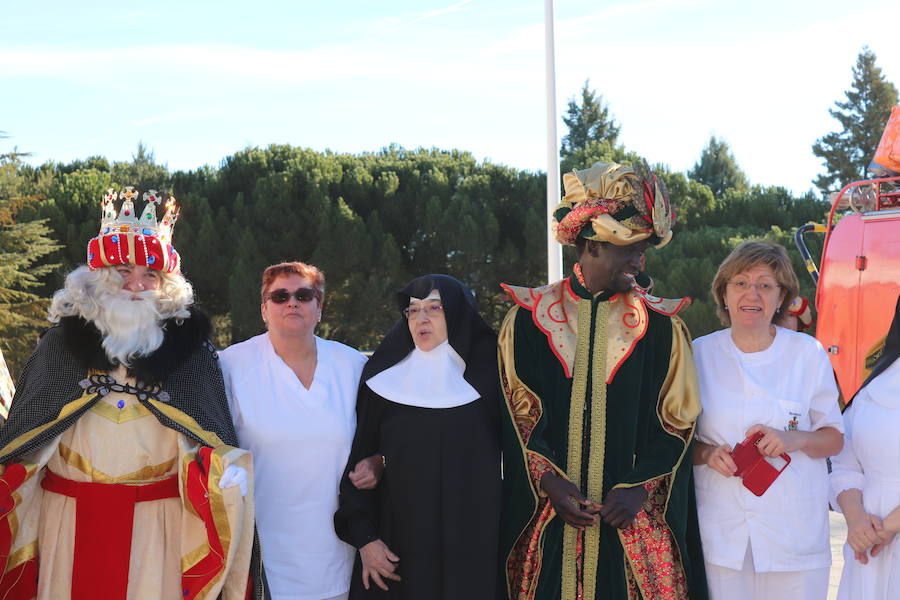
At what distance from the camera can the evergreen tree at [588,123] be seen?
1497 inches

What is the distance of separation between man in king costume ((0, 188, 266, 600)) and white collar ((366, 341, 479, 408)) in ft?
2.06

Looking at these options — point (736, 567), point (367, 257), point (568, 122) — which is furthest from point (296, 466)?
point (568, 122)

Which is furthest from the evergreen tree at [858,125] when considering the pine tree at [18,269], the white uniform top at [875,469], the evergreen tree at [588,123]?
the white uniform top at [875,469]

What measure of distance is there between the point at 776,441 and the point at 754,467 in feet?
0.41

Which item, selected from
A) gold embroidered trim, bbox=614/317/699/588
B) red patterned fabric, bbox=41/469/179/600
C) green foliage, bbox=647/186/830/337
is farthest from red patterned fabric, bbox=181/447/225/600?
green foliage, bbox=647/186/830/337

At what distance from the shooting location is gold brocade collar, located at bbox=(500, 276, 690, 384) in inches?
147

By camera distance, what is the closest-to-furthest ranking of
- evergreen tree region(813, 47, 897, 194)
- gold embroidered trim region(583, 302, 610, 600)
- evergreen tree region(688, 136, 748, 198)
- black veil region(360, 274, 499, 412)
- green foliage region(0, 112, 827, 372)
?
gold embroidered trim region(583, 302, 610, 600), black veil region(360, 274, 499, 412), green foliage region(0, 112, 827, 372), evergreen tree region(813, 47, 897, 194), evergreen tree region(688, 136, 748, 198)

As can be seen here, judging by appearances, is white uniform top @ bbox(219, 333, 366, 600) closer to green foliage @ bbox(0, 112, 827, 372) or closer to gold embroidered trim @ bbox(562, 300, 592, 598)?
gold embroidered trim @ bbox(562, 300, 592, 598)

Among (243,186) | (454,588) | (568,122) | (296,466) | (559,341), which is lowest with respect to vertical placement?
(454,588)

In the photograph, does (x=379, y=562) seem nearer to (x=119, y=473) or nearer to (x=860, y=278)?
(x=119, y=473)

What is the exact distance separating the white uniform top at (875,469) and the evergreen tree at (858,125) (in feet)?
114

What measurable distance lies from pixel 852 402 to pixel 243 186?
862 inches

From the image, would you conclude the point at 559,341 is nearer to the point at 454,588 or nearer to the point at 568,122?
the point at 454,588

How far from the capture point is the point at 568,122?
127 ft
